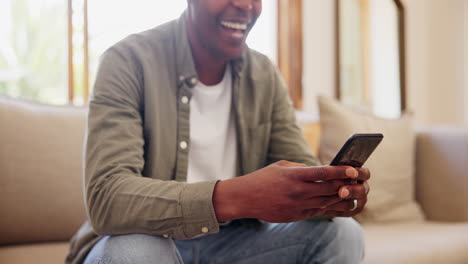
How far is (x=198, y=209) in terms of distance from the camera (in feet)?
2.98

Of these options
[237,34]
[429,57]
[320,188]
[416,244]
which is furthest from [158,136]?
[429,57]

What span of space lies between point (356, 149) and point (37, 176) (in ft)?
3.25

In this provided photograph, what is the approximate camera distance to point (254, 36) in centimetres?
302

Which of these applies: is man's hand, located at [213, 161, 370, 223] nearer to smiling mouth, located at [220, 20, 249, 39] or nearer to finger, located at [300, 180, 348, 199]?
finger, located at [300, 180, 348, 199]

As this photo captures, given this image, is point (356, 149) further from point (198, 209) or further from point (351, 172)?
point (198, 209)

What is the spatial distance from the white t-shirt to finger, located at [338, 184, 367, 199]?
0.40 meters

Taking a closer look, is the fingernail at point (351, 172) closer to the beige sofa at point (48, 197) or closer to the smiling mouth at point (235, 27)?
the smiling mouth at point (235, 27)

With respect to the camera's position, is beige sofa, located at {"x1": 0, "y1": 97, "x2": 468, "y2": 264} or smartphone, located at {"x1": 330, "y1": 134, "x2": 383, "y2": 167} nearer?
smartphone, located at {"x1": 330, "y1": 134, "x2": 383, "y2": 167}

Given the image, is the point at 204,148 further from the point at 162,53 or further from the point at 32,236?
the point at 32,236

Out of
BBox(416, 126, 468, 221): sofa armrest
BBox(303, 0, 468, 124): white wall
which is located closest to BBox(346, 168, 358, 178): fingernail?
BBox(416, 126, 468, 221): sofa armrest

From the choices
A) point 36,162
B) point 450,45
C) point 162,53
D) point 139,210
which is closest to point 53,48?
point 36,162

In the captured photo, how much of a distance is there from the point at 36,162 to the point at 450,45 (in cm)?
474

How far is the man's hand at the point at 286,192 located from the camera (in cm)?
86

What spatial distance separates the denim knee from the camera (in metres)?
0.89
